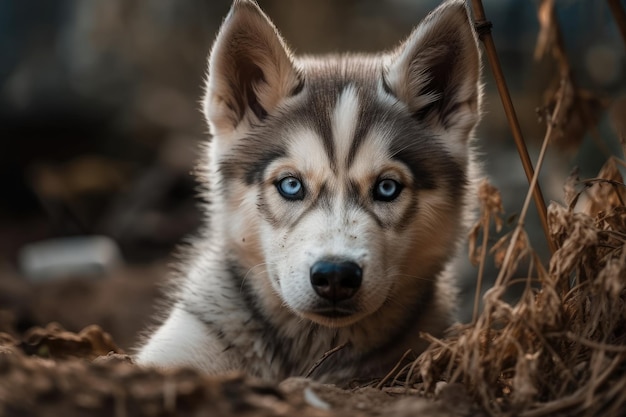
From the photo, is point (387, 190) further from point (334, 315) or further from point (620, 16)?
point (620, 16)

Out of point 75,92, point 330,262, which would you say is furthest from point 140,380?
point 75,92

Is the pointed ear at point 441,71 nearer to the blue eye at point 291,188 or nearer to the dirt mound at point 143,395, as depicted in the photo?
the blue eye at point 291,188

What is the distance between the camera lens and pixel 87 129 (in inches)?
413

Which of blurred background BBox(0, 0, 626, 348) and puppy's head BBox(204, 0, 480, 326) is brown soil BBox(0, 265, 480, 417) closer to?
puppy's head BBox(204, 0, 480, 326)

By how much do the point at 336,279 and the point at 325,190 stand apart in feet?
1.57

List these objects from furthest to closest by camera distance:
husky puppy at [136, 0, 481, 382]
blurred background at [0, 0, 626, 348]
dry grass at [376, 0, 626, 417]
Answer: blurred background at [0, 0, 626, 348], husky puppy at [136, 0, 481, 382], dry grass at [376, 0, 626, 417]

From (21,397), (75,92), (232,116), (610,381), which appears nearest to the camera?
(21,397)

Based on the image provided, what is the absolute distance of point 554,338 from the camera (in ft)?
8.48

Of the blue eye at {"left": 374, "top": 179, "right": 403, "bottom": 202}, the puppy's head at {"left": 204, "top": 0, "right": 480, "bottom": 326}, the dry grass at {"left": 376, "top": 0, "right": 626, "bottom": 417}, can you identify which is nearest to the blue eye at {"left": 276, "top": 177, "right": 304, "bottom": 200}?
the puppy's head at {"left": 204, "top": 0, "right": 480, "bottom": 326}

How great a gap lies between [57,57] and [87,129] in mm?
1004

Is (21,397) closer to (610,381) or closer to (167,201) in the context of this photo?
(610,381)

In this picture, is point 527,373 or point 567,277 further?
point 567,277

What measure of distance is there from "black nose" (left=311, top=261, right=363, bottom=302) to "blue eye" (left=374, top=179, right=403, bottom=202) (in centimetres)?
48

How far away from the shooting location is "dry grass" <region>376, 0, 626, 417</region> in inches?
92.6
